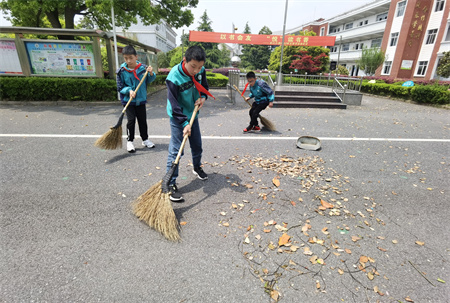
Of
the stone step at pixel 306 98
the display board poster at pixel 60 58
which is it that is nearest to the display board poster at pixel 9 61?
the display board poster at pixel 60 58

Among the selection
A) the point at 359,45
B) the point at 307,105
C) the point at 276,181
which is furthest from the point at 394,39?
the point at 276,181

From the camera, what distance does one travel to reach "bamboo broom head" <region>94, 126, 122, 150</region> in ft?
14.8

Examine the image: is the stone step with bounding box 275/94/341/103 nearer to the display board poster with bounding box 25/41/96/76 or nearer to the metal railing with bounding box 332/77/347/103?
the metal railing with bounding box 332/77/347/103

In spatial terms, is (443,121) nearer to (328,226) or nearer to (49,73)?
(328,226)

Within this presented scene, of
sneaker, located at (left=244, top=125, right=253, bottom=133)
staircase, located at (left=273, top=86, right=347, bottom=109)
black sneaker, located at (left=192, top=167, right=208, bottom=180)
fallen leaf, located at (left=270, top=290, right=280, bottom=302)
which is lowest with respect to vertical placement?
fallen leaf, located at (left=270, top=290, right=280, bottom=302)

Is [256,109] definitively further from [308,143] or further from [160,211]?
[160,211]

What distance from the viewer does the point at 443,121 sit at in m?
8.52

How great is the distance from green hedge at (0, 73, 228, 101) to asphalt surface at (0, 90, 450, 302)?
4557 millimetres

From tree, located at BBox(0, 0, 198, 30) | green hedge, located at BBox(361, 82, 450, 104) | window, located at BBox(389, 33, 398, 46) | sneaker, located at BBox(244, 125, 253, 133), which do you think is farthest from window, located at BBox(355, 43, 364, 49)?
sneaker, located at BBox(244, 125, 253, 133)

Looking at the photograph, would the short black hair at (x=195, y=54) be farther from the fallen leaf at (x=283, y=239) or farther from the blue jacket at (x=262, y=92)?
the blue jacket at (x=262, y=92)

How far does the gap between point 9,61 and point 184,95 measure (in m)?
11.0

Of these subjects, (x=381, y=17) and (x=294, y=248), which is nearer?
(x=294, y=248)

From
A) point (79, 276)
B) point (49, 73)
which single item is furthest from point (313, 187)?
point (49, 73)

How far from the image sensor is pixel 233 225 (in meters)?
2.74
